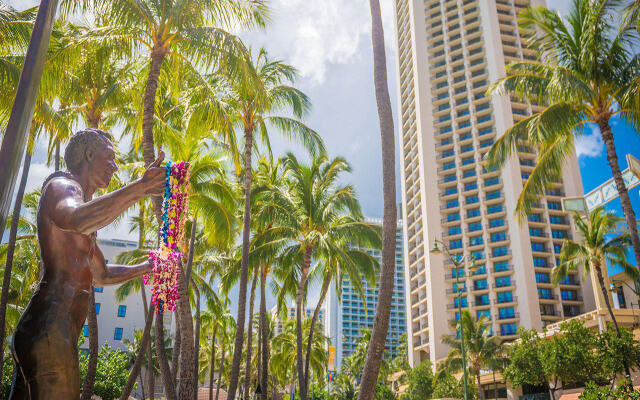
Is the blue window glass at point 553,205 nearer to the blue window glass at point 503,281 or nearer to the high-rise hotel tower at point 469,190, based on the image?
the high-rise hotel tower at point 469,190

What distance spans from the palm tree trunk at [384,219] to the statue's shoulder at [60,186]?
18.1 ft

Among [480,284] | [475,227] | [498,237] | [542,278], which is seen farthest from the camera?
[475,227]

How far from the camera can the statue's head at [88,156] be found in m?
3.51

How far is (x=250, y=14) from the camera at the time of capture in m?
13.0

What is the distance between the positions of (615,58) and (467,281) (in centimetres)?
5305

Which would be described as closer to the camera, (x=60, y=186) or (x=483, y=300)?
(x=60, y=186)

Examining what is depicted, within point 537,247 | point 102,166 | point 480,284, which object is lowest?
point 102,166

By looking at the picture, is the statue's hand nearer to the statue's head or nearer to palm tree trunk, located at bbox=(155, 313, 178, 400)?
the statue's head

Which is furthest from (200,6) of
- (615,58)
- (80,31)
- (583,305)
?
(583,305)

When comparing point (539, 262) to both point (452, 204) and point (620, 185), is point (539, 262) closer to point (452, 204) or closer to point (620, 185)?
point (452, 204)

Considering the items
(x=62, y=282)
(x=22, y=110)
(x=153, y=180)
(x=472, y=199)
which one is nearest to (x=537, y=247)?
(x=472, y=199)

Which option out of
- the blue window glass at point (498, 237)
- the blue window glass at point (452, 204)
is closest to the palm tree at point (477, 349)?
the blue window glass at point (498, 237)

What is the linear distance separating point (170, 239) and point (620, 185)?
48.6 feet

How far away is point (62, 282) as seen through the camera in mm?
3105
